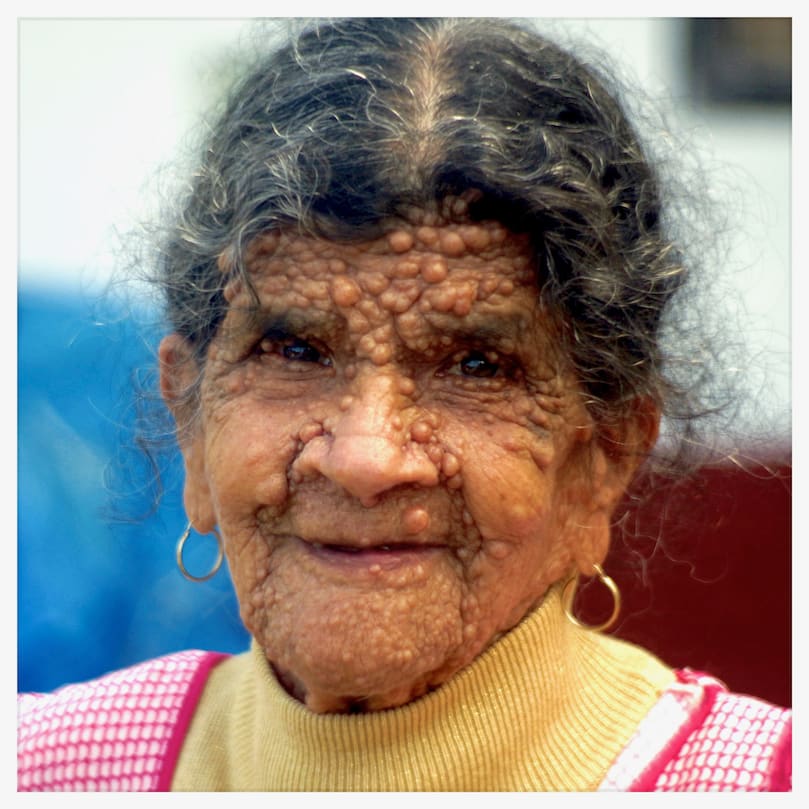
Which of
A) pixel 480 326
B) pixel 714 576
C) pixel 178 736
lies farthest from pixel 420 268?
pixel 714 576

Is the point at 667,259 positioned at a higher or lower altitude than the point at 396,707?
higher

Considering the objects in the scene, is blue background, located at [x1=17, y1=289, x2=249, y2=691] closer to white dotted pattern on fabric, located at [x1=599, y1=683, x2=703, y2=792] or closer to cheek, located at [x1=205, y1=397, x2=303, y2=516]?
cheek, located at [x1=205, y1=397, x2=303, y2=516]

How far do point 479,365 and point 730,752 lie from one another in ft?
2.20

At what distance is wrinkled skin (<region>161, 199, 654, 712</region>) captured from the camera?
1384mm

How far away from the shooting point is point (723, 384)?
5.64ft

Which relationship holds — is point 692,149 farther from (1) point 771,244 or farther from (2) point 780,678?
(2) point 780,678

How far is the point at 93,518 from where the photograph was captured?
234cm

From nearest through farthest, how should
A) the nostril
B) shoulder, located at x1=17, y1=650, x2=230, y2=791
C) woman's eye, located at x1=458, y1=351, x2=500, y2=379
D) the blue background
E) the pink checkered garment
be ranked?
the nostril < woman's eye, located at x1=458, y1=351, x2=500, y2=379 < the pink checkered garment < shoulder, located at x1=17, y1=650, x2=230, y2=791 < the blue background

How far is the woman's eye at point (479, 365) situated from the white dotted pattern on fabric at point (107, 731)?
82cm

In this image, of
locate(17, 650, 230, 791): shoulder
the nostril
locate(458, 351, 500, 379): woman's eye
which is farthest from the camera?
locate(17, 650, 230, 791): shoulder

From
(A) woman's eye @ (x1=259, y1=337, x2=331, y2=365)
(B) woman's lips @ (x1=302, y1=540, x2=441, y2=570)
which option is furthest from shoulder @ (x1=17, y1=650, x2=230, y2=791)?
(A) woman's eye @ (x1=259, y1=337, x2=331, y2=365)

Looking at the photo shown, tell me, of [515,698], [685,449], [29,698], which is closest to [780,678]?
[685,449]

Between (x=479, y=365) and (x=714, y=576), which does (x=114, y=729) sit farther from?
(x=714, y=576)
